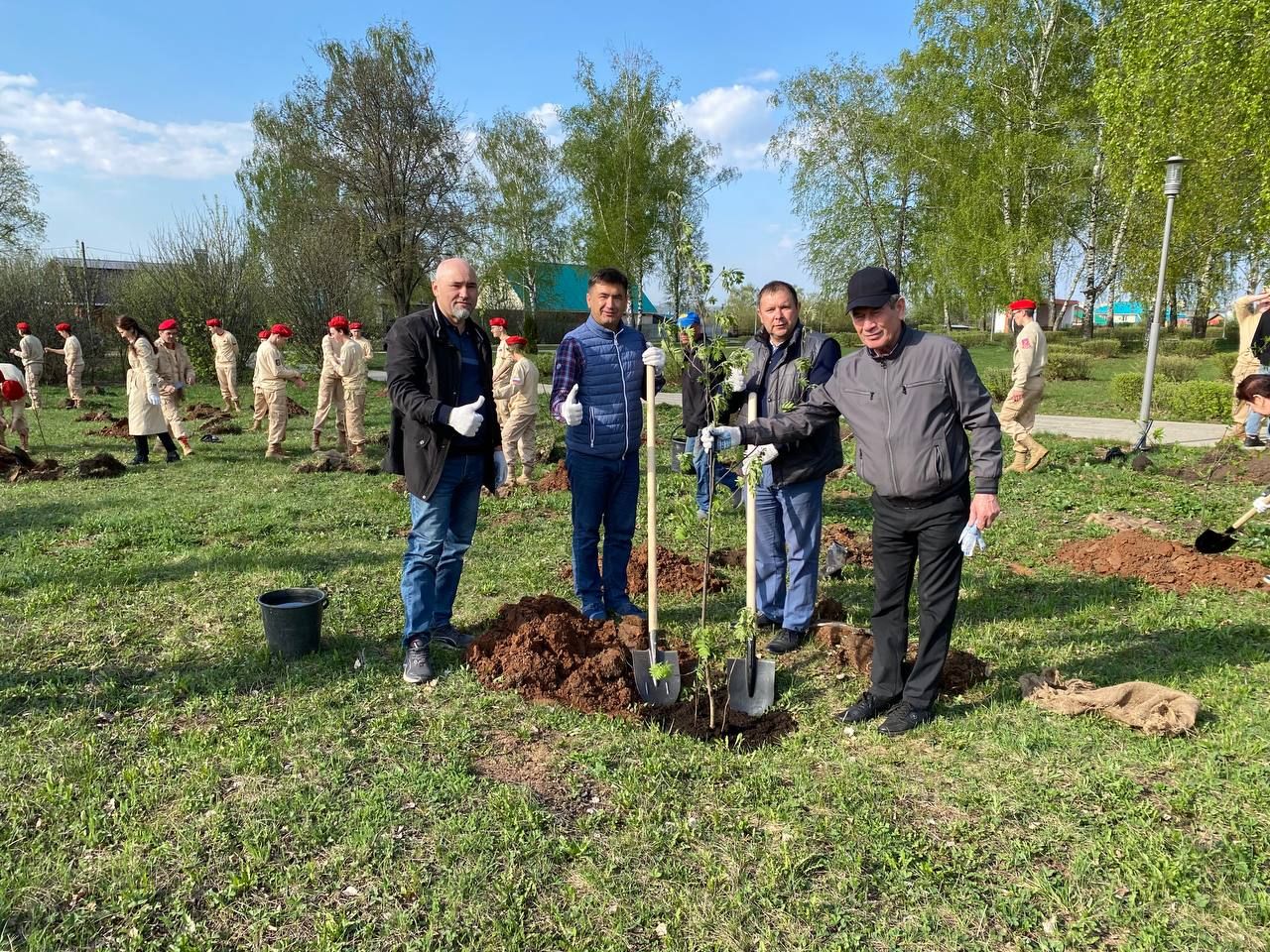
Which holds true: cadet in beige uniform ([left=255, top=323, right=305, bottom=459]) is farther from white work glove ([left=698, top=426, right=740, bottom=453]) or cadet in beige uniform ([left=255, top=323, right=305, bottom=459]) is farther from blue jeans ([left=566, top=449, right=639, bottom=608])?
white work glove ([left=698, top=426, right=740, bottom=453])

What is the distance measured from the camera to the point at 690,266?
341 centimetres

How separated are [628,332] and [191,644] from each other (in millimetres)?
3108

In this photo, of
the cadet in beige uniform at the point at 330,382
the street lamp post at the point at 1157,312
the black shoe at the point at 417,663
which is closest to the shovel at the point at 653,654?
the black shoe at the point at 417,663

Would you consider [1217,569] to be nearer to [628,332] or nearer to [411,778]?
[628,332]

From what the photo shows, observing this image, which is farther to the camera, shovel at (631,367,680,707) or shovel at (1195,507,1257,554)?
shovel at (1195,507,1257,554)

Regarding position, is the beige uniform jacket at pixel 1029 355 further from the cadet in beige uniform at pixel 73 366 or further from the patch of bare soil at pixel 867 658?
the cadet in beige uniform at pixel 73 366

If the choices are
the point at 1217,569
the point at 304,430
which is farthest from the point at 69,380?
the point at 1217,569

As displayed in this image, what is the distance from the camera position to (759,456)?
3.53 metres

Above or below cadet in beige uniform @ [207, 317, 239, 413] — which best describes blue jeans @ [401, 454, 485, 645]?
below

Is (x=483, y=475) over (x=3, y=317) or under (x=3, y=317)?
under

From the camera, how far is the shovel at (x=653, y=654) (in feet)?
12.0

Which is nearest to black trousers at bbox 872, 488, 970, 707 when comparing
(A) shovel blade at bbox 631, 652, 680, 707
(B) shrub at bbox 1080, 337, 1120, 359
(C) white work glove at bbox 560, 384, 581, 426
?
(A) shovel blade at bbox 631, 652, 680, 707

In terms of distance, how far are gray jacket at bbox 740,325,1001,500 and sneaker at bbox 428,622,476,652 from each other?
243cm

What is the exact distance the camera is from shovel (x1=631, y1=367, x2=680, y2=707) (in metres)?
3.66
